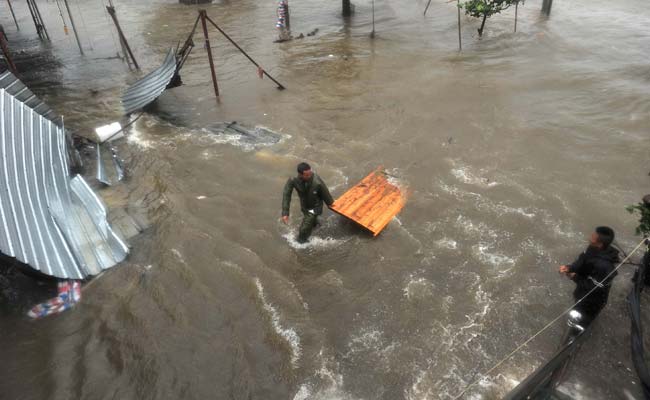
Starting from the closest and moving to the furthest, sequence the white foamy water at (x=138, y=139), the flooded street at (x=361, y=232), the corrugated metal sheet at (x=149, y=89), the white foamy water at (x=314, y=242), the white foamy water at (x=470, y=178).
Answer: the flooded street at (x=361, y=232) < the white foamy water at (x=314, y=242) < the white foamy water at (x=470, y=178) < the white foamy water at (x=138, y=139) < the corrugated metal sheet at (x=149, y=89)

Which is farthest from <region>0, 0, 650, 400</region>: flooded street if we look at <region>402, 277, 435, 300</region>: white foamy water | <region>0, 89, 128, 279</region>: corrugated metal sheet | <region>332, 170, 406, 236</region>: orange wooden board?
<region>0, 89, 128, 279</region>: corrugated metal sheet

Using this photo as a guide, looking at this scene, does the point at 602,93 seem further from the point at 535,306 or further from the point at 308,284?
the point at 308,284

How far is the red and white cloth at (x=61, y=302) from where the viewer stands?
4.89 meters

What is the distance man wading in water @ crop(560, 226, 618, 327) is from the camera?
3.89 metres

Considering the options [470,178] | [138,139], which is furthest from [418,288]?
[138,139]

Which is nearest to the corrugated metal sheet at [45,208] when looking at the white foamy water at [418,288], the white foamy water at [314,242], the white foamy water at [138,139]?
the white foamy water at [138,139]

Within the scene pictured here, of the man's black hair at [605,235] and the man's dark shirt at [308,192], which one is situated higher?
the man's black hair at [605,235]

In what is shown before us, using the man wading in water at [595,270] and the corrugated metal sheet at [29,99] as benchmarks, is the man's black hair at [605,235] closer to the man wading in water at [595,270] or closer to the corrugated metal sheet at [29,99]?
the man wading in water at [595,270]

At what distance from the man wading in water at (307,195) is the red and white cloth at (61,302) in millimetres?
2798

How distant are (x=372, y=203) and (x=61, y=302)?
14.6ft

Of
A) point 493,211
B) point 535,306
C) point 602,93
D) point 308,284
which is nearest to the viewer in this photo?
point 535,306

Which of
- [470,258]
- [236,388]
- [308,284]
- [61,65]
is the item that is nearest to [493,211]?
[470,258]

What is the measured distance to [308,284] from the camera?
17.7 feet

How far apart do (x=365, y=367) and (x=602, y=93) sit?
376 inches
